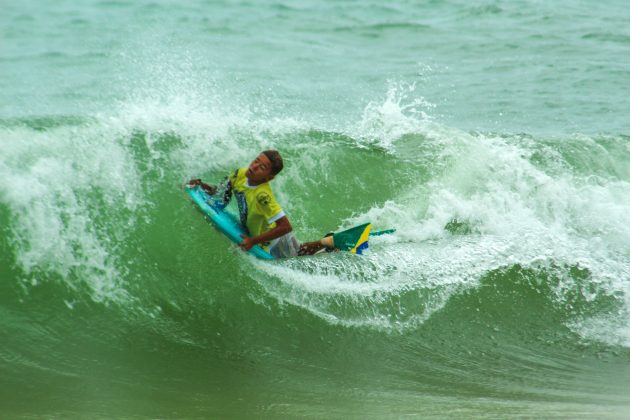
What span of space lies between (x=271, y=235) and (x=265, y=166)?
55 centimetres

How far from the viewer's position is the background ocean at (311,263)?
201 inches

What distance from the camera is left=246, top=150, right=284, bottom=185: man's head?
599 cm

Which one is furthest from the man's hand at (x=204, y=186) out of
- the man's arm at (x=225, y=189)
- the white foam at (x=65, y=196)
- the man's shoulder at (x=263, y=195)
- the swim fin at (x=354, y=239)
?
the swim fin at (x=354, y=239)

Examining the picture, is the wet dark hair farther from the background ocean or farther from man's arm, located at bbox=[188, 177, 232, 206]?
the background ocean

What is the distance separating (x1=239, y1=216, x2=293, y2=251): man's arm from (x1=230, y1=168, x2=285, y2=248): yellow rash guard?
0.15 ft

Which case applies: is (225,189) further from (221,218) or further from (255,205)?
(255,205)

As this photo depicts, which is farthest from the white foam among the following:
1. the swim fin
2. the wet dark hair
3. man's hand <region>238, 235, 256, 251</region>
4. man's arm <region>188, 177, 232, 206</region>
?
the swim fin

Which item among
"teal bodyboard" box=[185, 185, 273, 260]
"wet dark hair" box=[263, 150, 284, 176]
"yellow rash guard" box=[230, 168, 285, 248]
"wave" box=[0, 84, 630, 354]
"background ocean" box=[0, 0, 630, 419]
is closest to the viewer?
"background ocean" box=[0, 0, 630, 419]

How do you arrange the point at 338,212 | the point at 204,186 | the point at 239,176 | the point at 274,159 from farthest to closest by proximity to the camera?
the point at 338,212
the point at 204,186
the point at 239,176
the point at 274,159

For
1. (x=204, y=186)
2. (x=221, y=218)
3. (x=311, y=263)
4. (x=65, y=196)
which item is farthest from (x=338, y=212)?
(x=65, y=196)

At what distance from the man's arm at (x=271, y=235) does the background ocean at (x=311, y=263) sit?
0.39m

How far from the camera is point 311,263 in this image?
653 cm

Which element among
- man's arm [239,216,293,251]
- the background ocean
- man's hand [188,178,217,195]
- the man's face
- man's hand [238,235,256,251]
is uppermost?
the man's face

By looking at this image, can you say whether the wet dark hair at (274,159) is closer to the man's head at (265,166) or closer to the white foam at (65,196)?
the man's head at (265,166)
